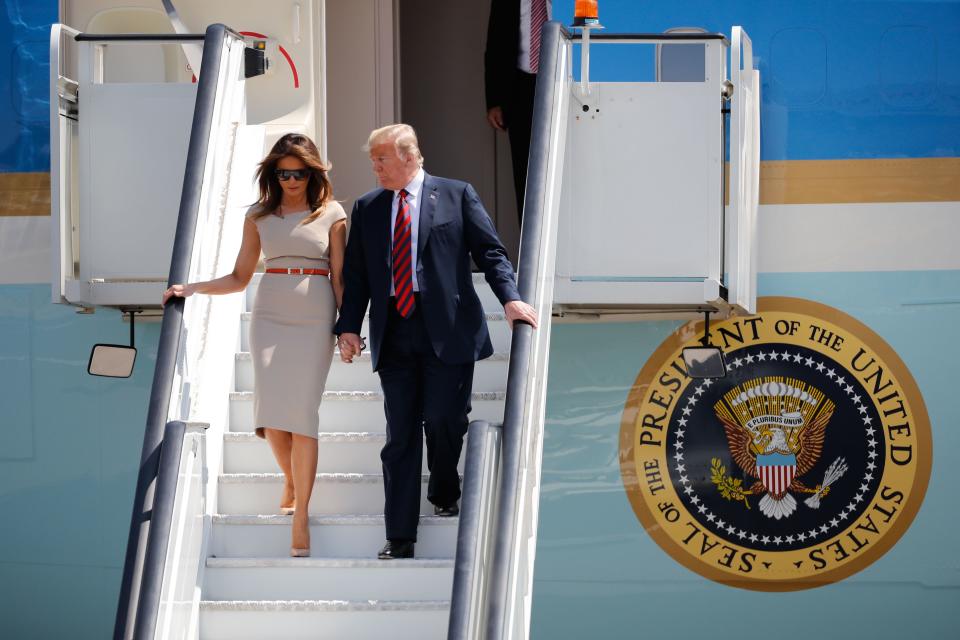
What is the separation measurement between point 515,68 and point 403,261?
2138 millimetres

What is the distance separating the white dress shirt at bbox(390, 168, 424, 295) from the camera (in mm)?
4902

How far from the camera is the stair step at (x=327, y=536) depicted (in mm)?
5020

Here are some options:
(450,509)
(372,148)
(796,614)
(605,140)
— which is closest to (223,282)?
(372,148)

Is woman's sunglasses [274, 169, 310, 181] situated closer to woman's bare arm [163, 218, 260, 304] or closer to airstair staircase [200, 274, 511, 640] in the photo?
woman's bare arm [163, 218, 260, 304]

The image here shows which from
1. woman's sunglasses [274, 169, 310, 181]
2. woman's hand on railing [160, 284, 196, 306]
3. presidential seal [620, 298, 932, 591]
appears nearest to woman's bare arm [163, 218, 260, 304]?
woman's hand on railing [160, 284, 196, 306]

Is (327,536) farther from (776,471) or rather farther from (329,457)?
(776,471)

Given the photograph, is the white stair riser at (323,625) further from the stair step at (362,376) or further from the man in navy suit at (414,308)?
the stair step at (362,376)

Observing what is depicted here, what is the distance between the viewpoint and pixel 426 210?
4.93m

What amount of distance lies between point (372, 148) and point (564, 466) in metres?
2.62

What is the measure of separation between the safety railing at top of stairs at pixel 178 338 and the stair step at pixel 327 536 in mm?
501

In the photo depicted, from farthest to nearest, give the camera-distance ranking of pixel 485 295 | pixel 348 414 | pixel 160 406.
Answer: pixel 485 295, pixel 348 414, pixel 160 406

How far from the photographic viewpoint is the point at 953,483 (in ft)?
22.6

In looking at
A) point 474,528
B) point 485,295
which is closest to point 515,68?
point 485,295

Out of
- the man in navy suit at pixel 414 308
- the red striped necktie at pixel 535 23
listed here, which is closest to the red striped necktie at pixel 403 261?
the man in navy suit at pixel 414 308
